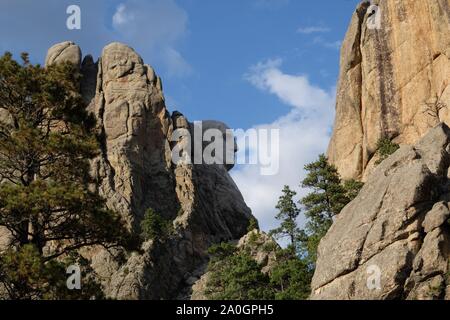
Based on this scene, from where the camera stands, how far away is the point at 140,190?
253 feet

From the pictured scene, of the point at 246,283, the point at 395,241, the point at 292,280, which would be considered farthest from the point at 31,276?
the point at 246,283

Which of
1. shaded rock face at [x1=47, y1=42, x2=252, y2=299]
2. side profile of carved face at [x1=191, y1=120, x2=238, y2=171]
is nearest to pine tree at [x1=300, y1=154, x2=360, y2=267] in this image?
shaded rock face at [x1=47, y1=42, x2=252, y2=299]

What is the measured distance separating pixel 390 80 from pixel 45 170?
145ft

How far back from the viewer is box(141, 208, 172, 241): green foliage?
6788cm

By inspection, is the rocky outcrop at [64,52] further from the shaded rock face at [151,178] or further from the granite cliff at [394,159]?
the granite cliff at [394,159]

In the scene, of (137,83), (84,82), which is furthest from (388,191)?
(84,82)

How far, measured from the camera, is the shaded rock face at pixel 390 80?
176 feet

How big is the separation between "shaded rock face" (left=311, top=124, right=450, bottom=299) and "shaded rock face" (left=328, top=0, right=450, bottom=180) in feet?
53.9

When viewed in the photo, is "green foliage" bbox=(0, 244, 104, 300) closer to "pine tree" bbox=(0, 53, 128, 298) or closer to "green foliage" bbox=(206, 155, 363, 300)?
"pine tree" bbox=(0, 53, 128, 298)

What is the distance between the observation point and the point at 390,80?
59.0m

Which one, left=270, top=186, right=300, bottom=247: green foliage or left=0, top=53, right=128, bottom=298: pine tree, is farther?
left=270, top=186, right=300, bottom=247: green foliage

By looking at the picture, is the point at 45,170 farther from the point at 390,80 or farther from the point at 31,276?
the point at 390,80
